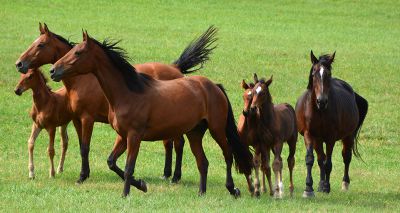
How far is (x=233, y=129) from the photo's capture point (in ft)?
44.4

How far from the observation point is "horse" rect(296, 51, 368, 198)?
45.7 ft

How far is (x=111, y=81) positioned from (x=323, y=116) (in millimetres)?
3700

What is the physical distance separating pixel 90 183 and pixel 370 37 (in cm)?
2480

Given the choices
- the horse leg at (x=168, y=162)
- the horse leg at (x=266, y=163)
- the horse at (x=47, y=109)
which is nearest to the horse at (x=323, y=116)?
the horse leg at (x=266, y=163)

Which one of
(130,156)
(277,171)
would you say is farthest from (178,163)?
(130,156)

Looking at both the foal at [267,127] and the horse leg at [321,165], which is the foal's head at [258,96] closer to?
the foal at [267,127]

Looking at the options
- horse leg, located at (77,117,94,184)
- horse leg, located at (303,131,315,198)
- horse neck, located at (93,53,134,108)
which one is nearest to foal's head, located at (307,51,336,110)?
horse leg, located at (303,131,315,198)

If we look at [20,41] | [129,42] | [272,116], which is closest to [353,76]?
[129,42]

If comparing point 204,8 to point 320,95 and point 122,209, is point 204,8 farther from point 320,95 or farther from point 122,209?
point 122,209

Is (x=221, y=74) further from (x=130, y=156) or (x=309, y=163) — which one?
(x=130, y=156)

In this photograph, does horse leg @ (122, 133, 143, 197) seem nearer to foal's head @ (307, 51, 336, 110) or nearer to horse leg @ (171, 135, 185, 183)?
horse leg @ (171, 135, 185, 183)

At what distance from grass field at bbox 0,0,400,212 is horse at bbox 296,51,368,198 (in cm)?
47

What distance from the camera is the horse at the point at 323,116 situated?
13.9 m

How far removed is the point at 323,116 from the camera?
1469cm
